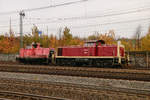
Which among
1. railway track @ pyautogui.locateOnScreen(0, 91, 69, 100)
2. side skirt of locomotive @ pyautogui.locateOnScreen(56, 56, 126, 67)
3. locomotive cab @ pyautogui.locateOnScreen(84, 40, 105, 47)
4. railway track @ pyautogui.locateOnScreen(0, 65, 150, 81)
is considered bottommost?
railway track @ pyautogui.locateOnScreen(0, 91, 69, 100)

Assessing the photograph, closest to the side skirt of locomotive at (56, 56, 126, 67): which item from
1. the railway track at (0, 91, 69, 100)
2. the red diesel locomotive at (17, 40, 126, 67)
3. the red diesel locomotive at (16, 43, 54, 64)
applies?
the red diesel locomotive at (17, 40, 126, 67)

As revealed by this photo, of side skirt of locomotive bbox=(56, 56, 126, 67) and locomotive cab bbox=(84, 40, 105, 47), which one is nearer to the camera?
side skirt of locomotive bbox=(56, 56, 126, 67)

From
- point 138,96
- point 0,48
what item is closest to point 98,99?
point 138,96

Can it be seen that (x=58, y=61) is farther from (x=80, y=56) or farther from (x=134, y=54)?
(x=134, y=54)

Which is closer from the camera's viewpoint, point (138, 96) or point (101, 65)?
point (138, 96)

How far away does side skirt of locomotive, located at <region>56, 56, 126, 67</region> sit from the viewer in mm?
17766

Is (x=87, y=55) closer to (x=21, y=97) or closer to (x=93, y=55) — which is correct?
(x=93, y=55)

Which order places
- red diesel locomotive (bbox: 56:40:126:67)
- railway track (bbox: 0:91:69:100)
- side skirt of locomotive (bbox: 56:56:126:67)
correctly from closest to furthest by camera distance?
railway track (bbox: 0:91:69:100) < side skirt of locomotive (bbox: 56:56:126:67) < red diesel locomotive (bbox: 56:40:126:67)

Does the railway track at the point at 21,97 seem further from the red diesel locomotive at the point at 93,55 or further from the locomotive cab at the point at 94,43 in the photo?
the locomotive cab at the point at 94,43

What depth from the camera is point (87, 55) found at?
19375mm

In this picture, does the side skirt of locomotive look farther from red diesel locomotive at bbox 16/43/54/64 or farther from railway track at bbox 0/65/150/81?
red diesel locomotive at bbox 16/43/54/64

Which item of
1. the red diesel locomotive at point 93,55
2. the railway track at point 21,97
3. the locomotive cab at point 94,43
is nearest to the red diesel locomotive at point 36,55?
the red diesel locomotive at point 93,55

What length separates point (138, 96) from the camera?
6.89m

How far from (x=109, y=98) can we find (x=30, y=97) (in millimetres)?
3459
